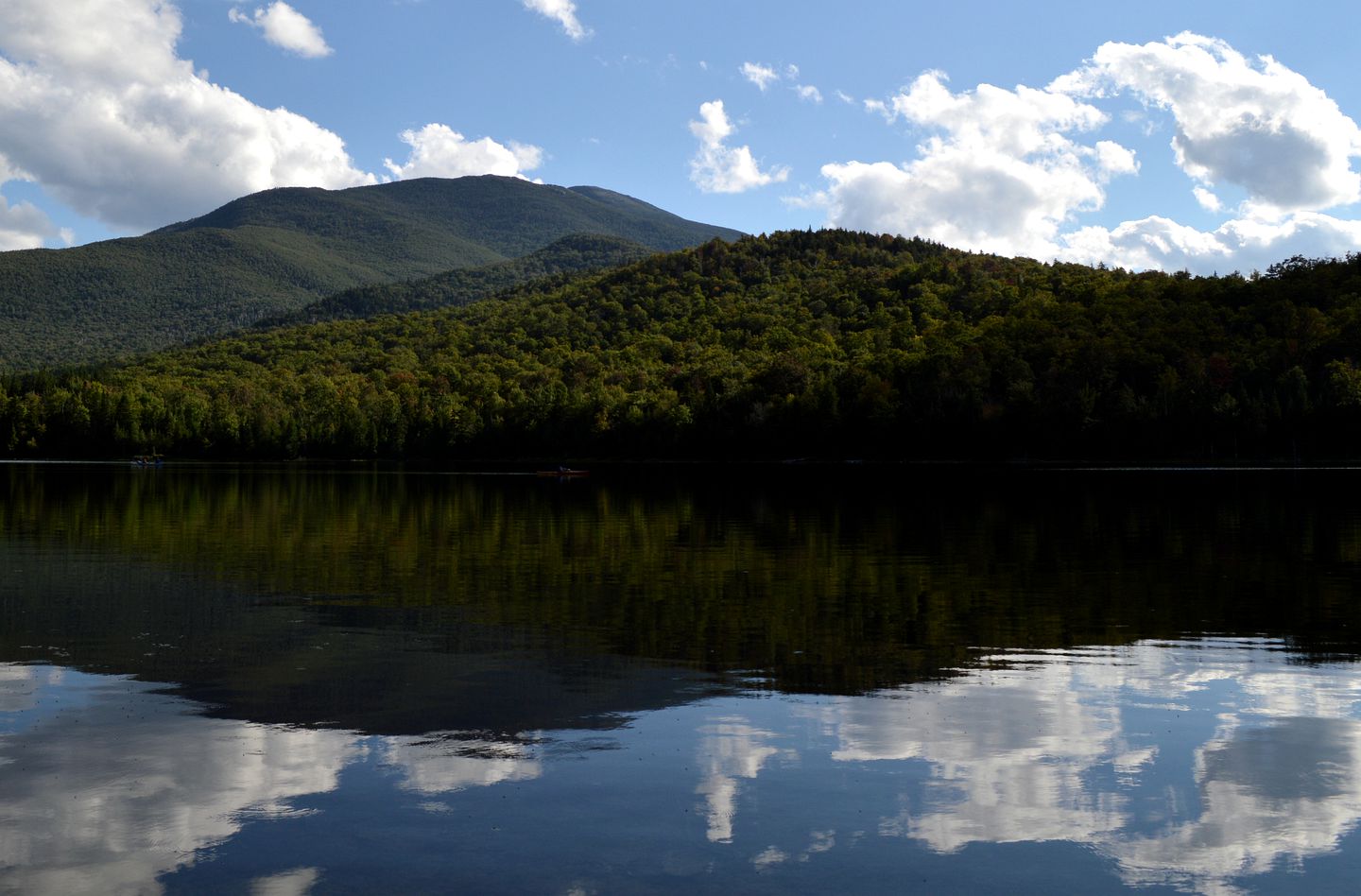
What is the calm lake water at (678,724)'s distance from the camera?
37.2 ft

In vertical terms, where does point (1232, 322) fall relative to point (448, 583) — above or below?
above

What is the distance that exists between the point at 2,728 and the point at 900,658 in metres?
14.5

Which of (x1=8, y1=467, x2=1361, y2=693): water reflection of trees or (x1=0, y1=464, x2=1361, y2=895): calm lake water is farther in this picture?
(x1=8, y1=467, x2=1361, y2=693): water reflection of trees

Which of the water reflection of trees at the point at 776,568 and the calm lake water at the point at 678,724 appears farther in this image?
the water reflection of trees at the point at 776,568

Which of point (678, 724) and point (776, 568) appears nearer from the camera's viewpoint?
point (678, 724)

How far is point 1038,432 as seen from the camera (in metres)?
175

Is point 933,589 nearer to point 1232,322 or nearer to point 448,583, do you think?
point 448,583

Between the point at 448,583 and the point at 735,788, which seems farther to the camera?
the point at 448,583

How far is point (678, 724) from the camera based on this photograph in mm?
16281

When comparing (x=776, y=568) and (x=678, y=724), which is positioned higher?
(x=776, y=568)

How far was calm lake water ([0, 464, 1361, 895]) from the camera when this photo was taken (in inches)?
446

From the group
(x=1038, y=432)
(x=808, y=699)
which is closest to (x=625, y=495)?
(x=808, y=699)

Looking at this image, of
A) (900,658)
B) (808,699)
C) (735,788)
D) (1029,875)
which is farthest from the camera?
(900,658)

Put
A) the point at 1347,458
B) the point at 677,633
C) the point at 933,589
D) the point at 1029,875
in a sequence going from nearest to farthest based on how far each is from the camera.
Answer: the point at 1029,875 → the point at 677,633 → the point at 933,589 → the point at 1347,458
